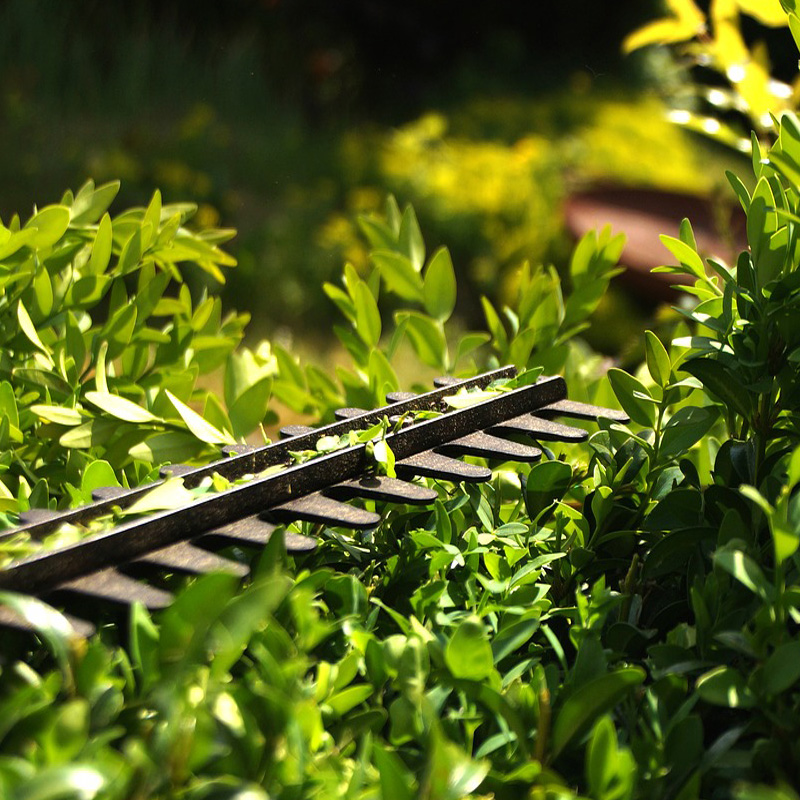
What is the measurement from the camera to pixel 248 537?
534 millimetres

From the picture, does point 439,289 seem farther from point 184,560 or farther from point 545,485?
point 184,560

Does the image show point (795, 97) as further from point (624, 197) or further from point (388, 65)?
point (388, 65)

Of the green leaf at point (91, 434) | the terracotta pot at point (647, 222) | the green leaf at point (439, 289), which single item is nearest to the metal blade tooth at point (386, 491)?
the green leaf at point (91, 434)

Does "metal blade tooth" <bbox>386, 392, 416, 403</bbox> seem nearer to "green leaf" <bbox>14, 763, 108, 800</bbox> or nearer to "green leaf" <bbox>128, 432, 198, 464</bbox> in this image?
"green leaf" <bbox>128, 432, 198, 464</bbox>

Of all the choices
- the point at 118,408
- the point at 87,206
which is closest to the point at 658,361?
the point at 118,408

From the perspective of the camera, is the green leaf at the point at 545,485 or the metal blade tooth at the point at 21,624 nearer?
the metal blade tooth at the point at 21,624

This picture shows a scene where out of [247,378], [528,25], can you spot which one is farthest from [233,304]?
[528,25]

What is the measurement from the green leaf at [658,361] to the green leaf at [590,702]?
0.91 feet

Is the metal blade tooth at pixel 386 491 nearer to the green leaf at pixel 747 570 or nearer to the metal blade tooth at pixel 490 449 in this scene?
the metal blade tooth at pixel 490 449

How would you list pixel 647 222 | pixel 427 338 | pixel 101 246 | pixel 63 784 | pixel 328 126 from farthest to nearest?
pixel 328 126 → pixel 647 222 → pixel 427 338 → pixel 101 246 → pixel 63 784

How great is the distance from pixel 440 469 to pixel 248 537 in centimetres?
15

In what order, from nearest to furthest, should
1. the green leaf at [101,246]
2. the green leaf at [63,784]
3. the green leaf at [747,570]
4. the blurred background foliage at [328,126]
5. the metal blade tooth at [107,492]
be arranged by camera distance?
the green leaf at [63,784]
the green leaf at [747,570]
the metal blade tooth at [107,492]
the green leaf at [101,246]
the blurred background foliage at [328,126]

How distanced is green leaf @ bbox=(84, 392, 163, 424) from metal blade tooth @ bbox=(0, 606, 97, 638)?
0.27 m

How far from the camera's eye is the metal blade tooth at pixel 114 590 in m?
0.47
